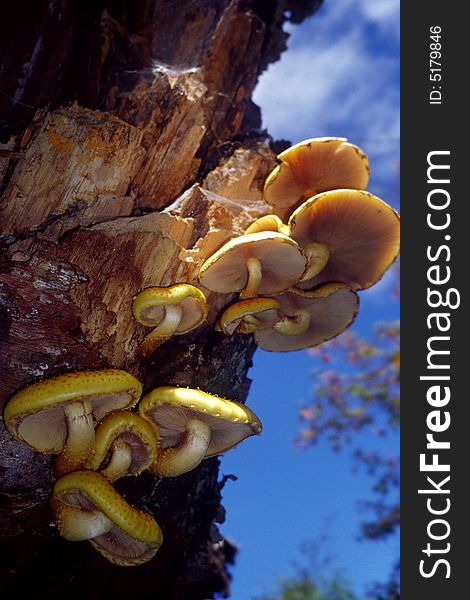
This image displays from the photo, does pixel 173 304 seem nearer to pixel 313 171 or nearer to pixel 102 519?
pixel 102 519

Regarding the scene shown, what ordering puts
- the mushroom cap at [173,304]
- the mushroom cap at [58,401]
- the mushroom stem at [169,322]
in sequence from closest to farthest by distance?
the mushroom cap at [58,401] < the mushroom cap at [173,304] < the mushroom stem at [169,322]

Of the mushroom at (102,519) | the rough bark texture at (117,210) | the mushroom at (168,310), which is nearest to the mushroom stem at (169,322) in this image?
the mushroom at (168,310)

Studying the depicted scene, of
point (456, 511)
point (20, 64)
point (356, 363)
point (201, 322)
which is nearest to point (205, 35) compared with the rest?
point (20, 64)

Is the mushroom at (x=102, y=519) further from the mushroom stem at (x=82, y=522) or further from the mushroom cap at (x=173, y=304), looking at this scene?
the mushroom cap at (x=173, y=304)

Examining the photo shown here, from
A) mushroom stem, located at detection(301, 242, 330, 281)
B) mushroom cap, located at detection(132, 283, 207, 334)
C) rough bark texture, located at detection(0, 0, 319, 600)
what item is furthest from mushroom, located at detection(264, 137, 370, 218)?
mushroom cap, located at detection(132, 283, 207, 334)

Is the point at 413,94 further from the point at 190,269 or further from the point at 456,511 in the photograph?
the point at 456,511

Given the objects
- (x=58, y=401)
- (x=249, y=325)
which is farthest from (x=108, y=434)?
(x=249, y=325)

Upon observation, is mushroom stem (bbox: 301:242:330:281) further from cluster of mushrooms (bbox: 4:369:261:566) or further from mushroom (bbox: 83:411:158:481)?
mushroom (bbox: 83:411:158:481)
